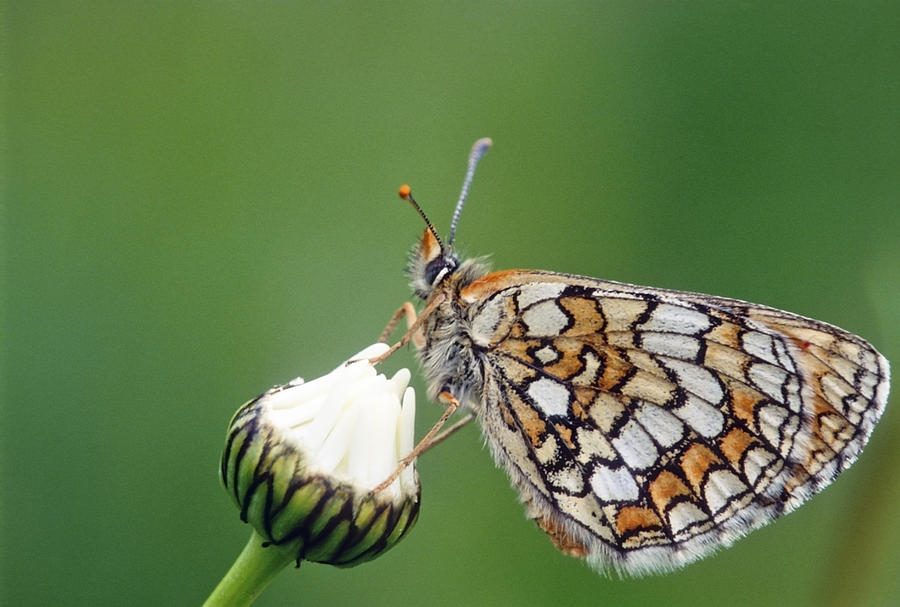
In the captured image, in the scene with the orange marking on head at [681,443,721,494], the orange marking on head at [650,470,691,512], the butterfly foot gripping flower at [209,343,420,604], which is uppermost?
the orange marking on head at [681,443,721,494]

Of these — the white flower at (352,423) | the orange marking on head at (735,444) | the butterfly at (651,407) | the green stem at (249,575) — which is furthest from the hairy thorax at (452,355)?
the green stem at (249,575)

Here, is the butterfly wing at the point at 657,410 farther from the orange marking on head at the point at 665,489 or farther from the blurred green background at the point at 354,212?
the blurred green background at the point at 354,212

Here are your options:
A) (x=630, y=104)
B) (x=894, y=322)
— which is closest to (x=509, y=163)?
(x=630, y=104)

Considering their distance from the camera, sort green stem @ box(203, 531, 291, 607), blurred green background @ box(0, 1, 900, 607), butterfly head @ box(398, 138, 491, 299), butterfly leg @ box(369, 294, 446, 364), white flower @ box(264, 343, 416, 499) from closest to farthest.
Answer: green stem @ box(203, 531, 291, 607) < white flower @ box(264, 343, 416, 499) < butterfly leg @ box(369, 294, 446, 364) < butterfly head @ box(398, 138, 491, 299) < blurred green background @ box(0, 1, 900, 607)

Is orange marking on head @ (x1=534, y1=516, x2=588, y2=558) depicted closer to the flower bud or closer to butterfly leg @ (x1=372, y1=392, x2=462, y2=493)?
butterfly leg @ (x1=372, y1=392, x2=462, y2=493)

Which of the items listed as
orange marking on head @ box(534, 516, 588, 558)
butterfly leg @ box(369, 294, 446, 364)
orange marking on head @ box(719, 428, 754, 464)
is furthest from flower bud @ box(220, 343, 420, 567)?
orange marking on head @ box(719, 428, 754, 464)

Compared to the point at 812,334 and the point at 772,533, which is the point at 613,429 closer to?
the point at 812,334
